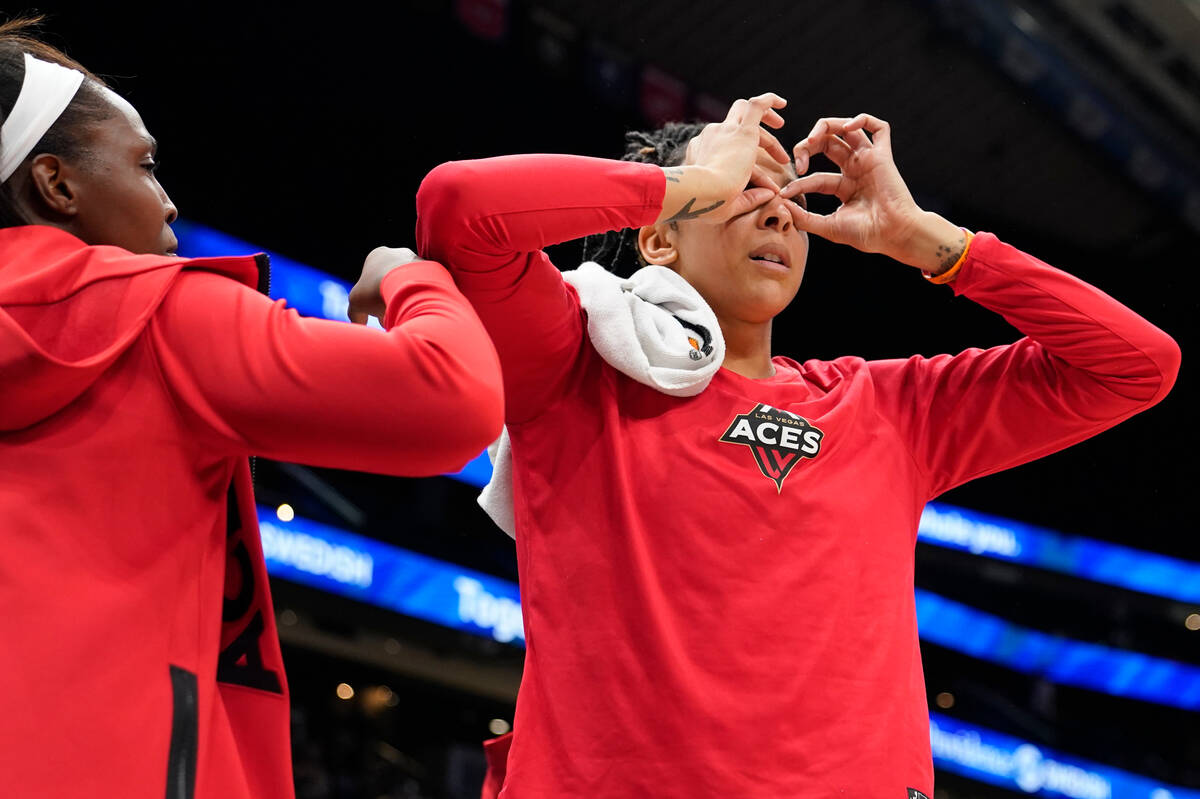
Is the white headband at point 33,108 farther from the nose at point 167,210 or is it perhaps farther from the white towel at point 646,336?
the white towel at point 646,336

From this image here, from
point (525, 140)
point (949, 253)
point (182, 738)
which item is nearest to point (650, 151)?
point (949, 253)

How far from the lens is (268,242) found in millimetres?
5512

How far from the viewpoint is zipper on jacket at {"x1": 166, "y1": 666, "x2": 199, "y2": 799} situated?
1.07 metres

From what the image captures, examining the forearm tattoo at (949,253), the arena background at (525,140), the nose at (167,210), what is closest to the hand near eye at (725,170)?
the forearm tattoo at (949,253)

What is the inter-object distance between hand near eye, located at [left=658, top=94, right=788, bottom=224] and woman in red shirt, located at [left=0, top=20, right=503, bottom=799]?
43 centimetres

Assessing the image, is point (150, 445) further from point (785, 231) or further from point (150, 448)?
point (785, 231)

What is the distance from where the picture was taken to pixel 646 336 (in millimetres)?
1640

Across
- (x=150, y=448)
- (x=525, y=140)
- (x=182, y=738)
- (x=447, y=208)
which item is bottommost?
(x=182, y=738)

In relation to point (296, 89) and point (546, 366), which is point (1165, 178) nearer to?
point (296, 89)

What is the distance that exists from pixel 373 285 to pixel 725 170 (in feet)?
1.68

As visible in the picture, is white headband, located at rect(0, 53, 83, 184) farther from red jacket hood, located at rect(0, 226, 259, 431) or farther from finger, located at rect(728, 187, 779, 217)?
finger, located at rect(728, 187, 779, 217)

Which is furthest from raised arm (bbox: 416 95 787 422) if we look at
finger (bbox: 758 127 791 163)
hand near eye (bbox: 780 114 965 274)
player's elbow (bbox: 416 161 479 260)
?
hand near eye (bbox: 780 114 965 274)

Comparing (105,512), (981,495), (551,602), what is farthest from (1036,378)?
(981,495)

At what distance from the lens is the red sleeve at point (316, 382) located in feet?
3.55
